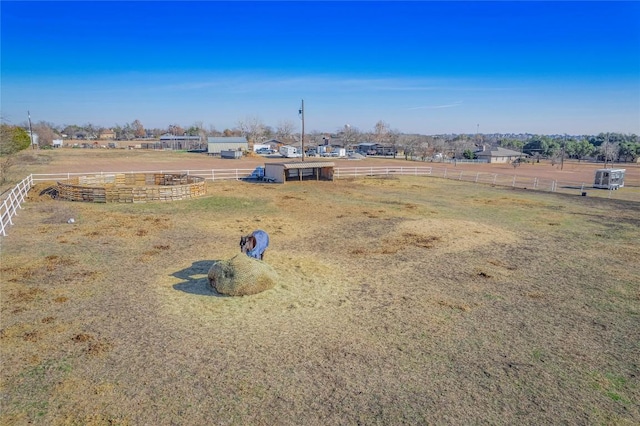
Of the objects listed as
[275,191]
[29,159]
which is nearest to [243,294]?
[275,191]

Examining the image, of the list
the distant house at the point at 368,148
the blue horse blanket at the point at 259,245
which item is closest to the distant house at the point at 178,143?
the distant house at the point at 368,148

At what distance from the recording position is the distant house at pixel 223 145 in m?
73.8

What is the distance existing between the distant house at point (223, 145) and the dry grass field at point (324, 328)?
57.7 meters

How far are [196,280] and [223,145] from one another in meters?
66.8

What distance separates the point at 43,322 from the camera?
28.0 feet

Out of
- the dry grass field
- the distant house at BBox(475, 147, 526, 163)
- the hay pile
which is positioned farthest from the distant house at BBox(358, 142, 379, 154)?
the hay pile

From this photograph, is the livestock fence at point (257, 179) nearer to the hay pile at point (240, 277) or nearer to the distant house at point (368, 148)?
the hay pile at point (240, 277)

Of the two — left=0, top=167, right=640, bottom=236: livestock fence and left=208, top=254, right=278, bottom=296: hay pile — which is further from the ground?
left=0, top=167, right=640, bottom=236: livestock fence

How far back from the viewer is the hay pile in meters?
10.2

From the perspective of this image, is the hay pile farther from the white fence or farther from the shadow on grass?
the white fence

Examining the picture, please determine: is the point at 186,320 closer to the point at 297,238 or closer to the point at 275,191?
the point at 297,238

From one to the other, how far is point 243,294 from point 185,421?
A: 183 inches

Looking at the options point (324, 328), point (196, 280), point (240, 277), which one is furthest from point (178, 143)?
point (324, 328)

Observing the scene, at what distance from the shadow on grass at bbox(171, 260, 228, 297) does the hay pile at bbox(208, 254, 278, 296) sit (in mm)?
268
